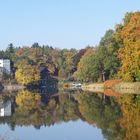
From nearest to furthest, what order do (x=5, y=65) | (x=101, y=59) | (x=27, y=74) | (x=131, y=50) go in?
(x=131, y=50) < (x=101, y=59) < (x=27, y=74) < (x=5, y=65)

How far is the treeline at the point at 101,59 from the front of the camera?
6397cm

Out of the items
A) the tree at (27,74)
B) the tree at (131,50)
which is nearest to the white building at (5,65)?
the tree at (27,74)

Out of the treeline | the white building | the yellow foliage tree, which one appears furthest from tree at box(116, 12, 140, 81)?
the white building

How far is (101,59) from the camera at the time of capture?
Result: 84.2m

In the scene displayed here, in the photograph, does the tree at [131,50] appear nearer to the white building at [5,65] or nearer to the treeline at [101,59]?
the treeline at [101,59]

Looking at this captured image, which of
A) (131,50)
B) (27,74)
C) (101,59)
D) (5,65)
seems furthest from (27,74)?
(131,50)

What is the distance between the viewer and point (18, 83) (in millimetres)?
116500

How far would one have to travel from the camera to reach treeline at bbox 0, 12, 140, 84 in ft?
210

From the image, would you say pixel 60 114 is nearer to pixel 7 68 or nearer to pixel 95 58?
pixel 95 58

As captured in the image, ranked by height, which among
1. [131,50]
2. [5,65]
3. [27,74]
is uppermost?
[5,65]

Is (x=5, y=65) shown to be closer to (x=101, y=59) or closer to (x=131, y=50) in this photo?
(x=101, y=59)

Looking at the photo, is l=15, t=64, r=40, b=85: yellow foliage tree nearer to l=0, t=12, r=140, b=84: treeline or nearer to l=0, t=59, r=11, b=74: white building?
l=0, t=12, r=140, b=84: treeline

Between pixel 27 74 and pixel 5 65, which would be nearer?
pixel 27 74

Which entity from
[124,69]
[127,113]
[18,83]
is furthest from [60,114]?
[18,83]
